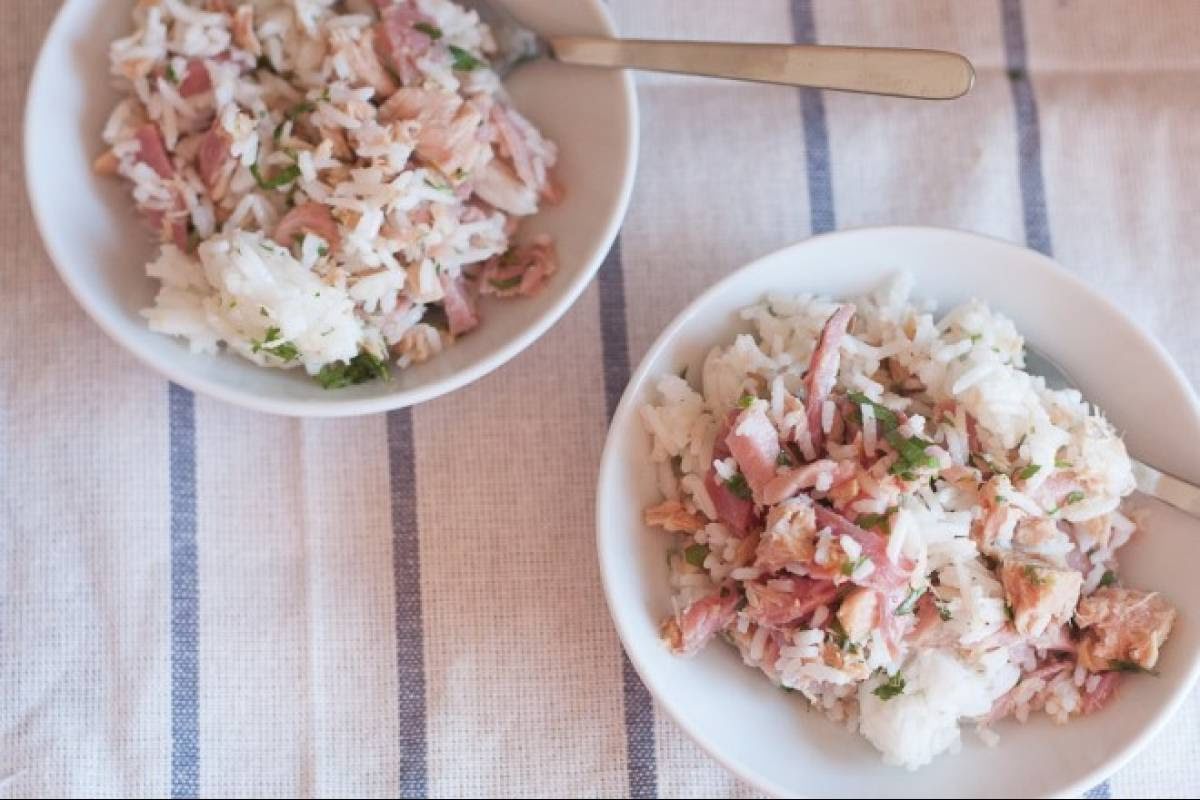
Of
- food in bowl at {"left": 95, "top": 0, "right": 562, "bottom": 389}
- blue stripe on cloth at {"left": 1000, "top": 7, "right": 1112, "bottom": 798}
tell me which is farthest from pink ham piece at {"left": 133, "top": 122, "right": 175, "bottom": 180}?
blue stripe on cloth at {"left": 1000, "top": 7, "right": 1112, "bottom": 798}

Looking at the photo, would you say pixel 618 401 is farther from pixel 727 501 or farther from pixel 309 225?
pixel 309 225

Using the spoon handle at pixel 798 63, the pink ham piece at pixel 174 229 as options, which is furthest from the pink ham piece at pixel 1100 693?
the pink ham piece at pixel 174 229

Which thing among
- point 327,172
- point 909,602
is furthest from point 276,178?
point 909,602

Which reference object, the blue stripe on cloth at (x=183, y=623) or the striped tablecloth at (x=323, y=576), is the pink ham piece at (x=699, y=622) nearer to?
the striped tablecloth at (x=323, y=576)

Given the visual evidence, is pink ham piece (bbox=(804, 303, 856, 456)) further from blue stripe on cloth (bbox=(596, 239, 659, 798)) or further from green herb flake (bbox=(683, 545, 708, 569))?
Result: blue stripe on cloth (bbox=(596, 239, 659, 798))

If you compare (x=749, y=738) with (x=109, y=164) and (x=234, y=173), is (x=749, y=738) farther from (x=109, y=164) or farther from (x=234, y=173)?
(x=109, y=164)

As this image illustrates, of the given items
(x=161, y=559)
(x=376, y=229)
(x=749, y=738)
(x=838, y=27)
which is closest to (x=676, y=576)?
(x=749, y=738)
